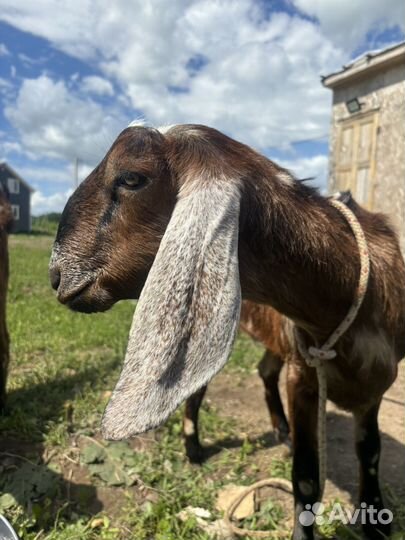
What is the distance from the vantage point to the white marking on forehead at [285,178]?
5.44 ft

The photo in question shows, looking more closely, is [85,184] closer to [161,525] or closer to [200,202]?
[200,202]

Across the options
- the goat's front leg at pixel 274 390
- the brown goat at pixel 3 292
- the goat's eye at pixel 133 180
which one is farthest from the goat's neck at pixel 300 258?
the brown goat at pixel 3 292

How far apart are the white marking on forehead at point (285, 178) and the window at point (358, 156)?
19.5 ft

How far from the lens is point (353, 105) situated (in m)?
7.46

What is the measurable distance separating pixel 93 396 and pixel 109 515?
53.7 inches

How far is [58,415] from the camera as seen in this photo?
136 inches

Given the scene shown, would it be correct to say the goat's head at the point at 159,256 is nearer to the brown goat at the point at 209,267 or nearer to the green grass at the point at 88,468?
the brown goat at the point at 209,267

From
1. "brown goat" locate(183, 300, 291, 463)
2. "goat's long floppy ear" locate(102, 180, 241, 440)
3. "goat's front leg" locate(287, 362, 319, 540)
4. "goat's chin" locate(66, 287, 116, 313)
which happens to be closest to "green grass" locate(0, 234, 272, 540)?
"brown goat" locate(183, 300, 291, 463)

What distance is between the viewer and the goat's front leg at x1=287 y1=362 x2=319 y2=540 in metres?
2.18

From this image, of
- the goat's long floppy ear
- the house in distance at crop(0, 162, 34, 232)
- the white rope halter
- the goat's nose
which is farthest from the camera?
the house in distance at crop(0, 162, 34, 232)

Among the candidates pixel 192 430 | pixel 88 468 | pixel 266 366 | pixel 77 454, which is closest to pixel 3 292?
pixel 77 454

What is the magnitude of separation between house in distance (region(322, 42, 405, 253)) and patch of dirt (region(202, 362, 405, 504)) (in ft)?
10.9

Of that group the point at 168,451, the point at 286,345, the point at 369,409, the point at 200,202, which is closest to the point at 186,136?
the point at 200,202

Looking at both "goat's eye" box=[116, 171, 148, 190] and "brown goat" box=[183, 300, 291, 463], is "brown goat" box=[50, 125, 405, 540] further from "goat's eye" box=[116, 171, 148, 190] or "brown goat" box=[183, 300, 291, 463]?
"brown goat" box=[183, 300, 291, 463]
